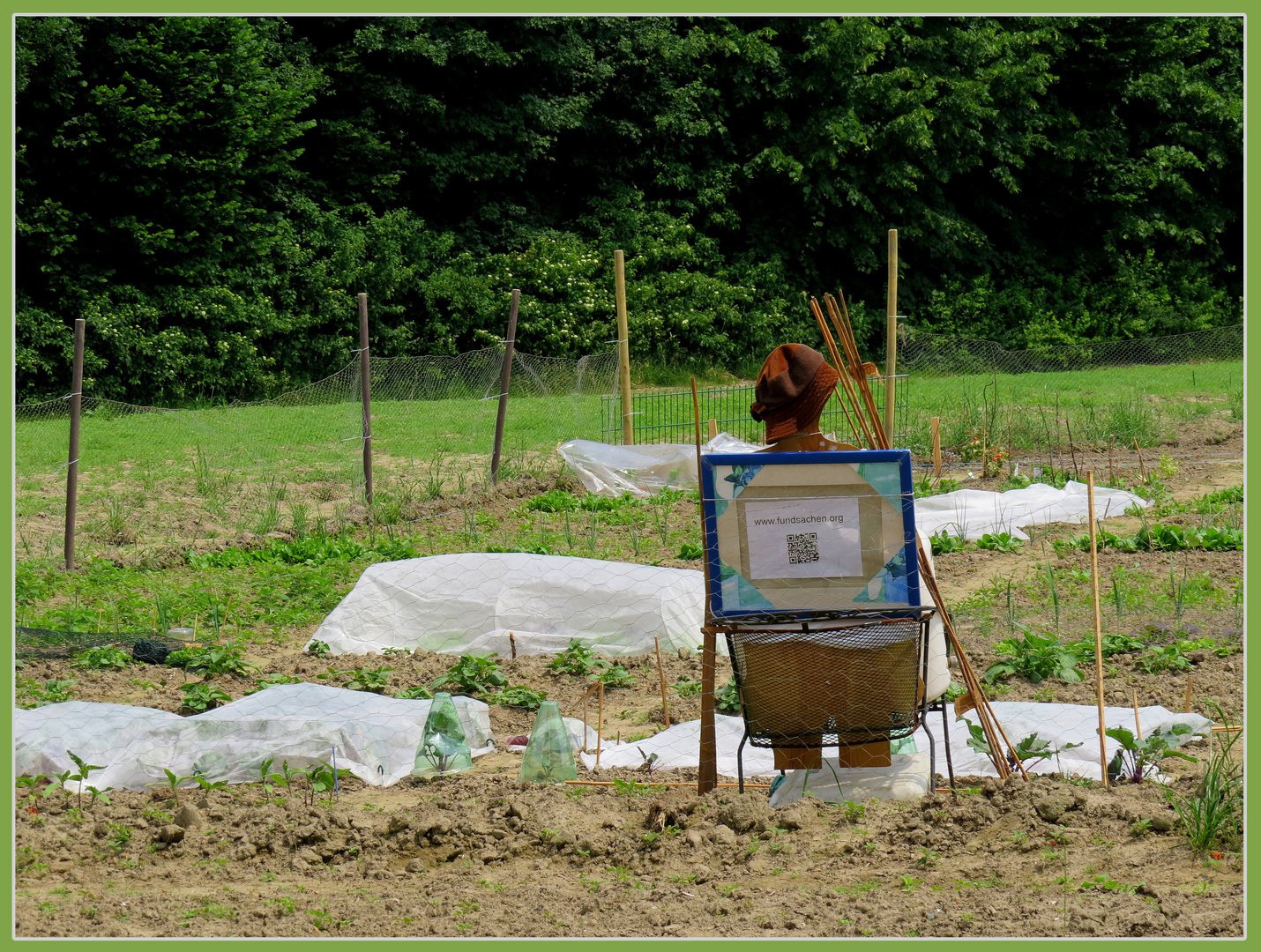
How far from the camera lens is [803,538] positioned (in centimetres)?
343

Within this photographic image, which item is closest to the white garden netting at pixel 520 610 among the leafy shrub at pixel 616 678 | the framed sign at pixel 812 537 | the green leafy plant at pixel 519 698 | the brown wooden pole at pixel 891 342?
the leafy shrub at pixel 616 678

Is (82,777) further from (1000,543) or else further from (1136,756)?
(1000,543)

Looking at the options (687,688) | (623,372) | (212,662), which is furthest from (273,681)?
(623,372)

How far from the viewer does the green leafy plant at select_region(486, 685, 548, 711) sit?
521 centimetres

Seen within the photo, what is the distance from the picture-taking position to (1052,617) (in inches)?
239

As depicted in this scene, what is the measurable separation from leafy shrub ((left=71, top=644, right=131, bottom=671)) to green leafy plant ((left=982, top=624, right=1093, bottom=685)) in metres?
3.87

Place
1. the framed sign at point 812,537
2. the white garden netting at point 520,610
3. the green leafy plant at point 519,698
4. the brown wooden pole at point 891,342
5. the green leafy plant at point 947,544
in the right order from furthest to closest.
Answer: the brown wooden pole at point 891,342, the green leafy plant at point 947,544, the white garden netting at point 520,610, the green leafy plant at point 519,698, the framed sign at point 812,537

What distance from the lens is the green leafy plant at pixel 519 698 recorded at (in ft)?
17.1

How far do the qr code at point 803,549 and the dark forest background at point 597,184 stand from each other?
1660 centimetres

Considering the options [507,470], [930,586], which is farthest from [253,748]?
[507,470]

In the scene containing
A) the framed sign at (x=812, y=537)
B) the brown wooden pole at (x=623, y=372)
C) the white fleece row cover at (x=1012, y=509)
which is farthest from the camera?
the brown wooden pole at (x=623, y=372)

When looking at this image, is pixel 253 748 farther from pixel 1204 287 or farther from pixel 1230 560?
pixel 1204 287

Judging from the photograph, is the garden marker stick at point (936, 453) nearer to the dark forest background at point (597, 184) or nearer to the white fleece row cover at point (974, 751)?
the white fleece row cover at point (974, 751)

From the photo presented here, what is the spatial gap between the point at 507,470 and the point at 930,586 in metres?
7.41
